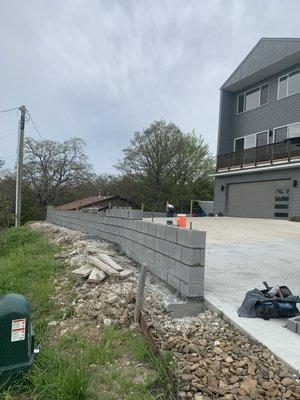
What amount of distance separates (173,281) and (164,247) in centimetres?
61

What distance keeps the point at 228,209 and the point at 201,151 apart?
32.5 feet

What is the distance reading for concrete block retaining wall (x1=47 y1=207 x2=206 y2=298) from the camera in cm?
444

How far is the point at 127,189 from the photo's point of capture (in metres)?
31.8

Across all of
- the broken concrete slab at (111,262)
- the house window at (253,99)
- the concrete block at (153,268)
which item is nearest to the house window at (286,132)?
the house window at (253,99)

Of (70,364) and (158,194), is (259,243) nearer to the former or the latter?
(70,364)

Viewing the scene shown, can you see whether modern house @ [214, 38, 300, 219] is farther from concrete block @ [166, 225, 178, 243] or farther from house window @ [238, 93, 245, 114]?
concrete block @ [166, 225, 178, 243]

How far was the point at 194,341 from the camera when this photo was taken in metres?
3.54

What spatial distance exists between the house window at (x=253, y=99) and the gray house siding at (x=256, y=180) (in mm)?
4425

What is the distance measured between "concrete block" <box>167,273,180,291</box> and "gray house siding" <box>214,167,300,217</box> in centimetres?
1347

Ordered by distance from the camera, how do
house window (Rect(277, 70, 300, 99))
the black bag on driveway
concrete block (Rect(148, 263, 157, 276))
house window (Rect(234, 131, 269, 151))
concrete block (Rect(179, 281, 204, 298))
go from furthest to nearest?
house window (Rect(234, 131, 269, 151))
house window (Rect(277, 70, 300, 99))
concrete block (Rect(148, 263, 157, 276))
concrete block (Rect(179, 281, 204, 298))
the black bag on driveway

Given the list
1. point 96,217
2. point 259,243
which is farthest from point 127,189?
point 259,243

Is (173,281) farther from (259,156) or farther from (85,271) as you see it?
(259,156)

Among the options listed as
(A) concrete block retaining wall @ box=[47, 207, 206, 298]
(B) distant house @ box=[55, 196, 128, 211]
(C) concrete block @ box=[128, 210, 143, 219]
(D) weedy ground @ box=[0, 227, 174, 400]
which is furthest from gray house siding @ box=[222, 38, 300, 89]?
(D) weedy ground @ box=[0, 227, 174, 400]

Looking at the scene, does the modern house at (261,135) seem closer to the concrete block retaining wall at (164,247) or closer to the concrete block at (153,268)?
the concrete block retaining wall at (164,247)
